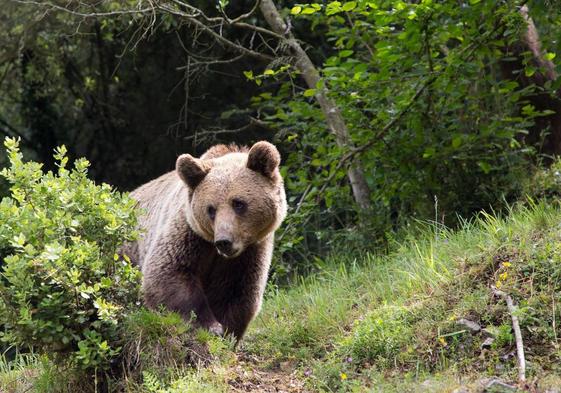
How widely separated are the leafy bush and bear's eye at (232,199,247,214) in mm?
728

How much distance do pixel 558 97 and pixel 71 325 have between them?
531 centimetres

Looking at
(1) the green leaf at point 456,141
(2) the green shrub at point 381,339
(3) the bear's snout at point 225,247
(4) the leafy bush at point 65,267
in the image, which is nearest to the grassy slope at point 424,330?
(2) the green shrub at point 381,339

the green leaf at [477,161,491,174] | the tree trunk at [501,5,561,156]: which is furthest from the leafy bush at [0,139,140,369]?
the tree trunk at [501,5,561,156]

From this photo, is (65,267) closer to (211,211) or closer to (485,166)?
(211,211)

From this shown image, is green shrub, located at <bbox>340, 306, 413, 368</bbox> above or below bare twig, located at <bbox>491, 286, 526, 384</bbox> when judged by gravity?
below

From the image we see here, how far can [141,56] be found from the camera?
13.2 m

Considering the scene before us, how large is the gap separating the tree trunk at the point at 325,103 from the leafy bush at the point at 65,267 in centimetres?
320

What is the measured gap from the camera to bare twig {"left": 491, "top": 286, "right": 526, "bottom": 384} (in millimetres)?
4520

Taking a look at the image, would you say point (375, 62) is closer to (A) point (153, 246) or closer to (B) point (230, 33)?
(A) point (153, 246)

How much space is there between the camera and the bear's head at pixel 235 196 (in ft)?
19.2

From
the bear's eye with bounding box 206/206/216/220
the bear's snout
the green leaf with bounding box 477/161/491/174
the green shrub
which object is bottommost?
the green shrub

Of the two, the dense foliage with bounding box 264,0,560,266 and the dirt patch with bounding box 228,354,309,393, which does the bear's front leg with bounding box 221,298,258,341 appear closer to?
the dirt patch with bounding box 228,354,309,393

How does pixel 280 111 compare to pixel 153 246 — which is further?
pixel 280 111

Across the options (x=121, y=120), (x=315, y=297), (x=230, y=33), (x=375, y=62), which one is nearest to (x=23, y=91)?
(x=121, y=120)
